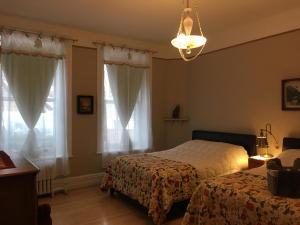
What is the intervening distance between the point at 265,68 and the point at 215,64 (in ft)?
3.28

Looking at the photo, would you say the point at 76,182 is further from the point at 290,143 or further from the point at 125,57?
the point at 290,143

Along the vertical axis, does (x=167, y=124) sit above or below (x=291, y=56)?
below

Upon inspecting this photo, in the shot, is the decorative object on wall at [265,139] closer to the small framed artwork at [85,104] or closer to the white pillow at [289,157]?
the white pillow at [289,157]

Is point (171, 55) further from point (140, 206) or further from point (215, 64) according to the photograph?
point (140, 206)

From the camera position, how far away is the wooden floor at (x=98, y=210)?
10.5 feet

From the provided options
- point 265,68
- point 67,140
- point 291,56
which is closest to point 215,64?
point 265,68

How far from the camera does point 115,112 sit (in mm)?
4793

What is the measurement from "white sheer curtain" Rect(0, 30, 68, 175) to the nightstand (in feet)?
9.44

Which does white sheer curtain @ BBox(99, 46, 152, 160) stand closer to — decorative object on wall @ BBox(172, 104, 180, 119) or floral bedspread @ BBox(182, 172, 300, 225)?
decorative object on wall @ BBox(172, 104, 180, 119)

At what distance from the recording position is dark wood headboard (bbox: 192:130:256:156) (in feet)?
13.5

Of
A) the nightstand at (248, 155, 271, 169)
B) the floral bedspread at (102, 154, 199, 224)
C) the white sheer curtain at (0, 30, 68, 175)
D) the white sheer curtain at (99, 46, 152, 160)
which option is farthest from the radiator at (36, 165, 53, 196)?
the nightstand at (248, 155, 271, 169)

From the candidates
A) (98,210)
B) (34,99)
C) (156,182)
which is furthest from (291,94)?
(34,99)

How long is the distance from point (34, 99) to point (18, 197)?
2.50 meters

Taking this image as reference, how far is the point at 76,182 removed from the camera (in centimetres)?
446
